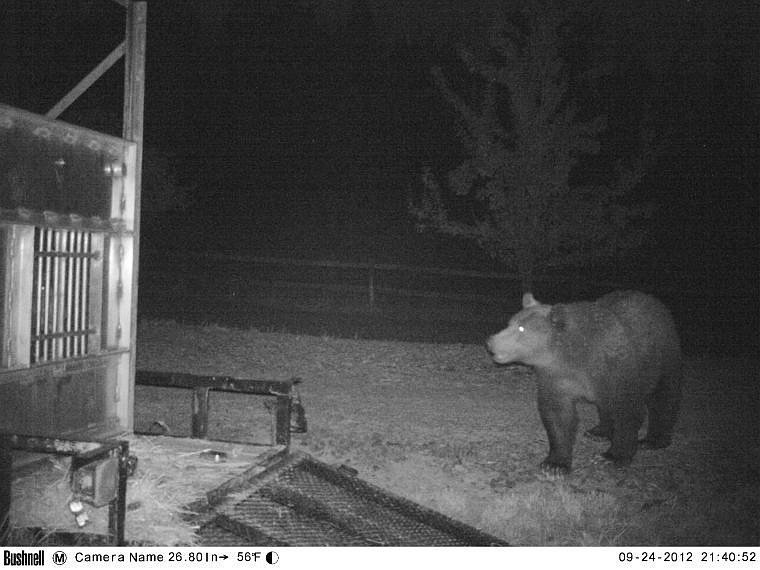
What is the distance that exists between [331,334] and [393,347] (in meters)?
2.59

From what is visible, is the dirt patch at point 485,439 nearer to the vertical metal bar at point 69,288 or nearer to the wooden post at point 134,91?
the wooden post at point 134,91

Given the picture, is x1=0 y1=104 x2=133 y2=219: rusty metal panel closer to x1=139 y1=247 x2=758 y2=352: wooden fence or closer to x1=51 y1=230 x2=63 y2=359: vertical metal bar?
x1=51 y1=230 x2=63 y2=359: vertical metal bar

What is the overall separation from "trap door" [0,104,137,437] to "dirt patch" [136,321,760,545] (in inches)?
109

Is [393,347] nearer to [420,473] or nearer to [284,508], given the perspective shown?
[420,473]

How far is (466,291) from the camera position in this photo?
1159 inches

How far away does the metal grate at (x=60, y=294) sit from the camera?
522 cm

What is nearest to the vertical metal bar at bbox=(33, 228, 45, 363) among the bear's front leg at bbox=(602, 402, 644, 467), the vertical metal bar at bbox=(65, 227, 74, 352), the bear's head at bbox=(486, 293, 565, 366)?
the vertical metal bar at bbox=(65, 227, 74, 352)

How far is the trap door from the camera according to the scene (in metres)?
4.91

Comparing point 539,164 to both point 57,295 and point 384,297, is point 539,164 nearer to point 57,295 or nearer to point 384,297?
point 57,295

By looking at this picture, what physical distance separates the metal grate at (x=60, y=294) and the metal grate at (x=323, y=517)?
176cm

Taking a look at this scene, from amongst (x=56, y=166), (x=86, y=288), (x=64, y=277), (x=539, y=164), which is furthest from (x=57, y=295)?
(x=539, y=164)

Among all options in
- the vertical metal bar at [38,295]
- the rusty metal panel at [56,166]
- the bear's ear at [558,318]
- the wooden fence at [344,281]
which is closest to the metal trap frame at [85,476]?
the vertical metal bar at [38,295]

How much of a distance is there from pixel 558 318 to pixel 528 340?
15.2 inches
